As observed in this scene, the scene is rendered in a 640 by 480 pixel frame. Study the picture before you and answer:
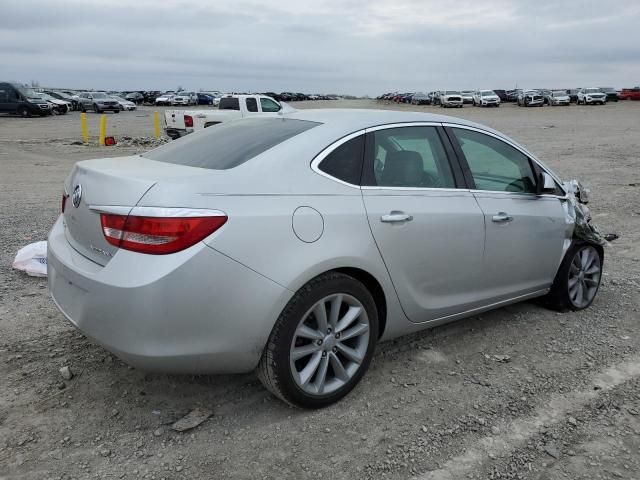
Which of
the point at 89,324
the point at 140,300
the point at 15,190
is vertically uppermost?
the point at 140,300

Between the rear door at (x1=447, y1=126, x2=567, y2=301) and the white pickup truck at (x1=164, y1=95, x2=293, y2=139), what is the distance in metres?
14.3

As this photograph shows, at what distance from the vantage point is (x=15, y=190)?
33.9 feet

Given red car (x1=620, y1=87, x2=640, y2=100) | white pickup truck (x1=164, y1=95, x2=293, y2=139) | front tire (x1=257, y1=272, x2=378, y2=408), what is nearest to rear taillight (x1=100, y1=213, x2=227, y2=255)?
front tire (x1=257, y1=272, x2=378, y2=408)

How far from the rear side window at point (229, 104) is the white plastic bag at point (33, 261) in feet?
54.8

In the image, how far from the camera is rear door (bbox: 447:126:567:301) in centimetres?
389

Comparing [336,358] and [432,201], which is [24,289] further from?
[432,201]

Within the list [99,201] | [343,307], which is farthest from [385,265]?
[99,201]

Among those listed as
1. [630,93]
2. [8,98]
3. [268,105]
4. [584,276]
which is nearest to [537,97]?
[630,93]

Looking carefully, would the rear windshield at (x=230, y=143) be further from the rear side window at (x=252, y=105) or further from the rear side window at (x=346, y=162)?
the rear side window at (x=252, y=105)

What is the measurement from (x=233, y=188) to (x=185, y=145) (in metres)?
1.10

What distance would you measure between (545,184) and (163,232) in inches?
115

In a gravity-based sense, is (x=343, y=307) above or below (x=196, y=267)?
below

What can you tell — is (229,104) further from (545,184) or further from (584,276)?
(545,184)

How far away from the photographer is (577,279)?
4.75 meters
